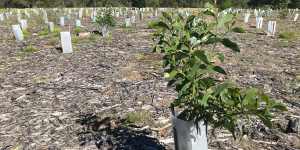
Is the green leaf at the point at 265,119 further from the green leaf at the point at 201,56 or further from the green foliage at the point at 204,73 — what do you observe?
the green leaf at the point at 201,56

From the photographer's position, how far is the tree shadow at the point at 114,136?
5.15m

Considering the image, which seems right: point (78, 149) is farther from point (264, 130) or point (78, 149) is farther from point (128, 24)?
point (128, 24)

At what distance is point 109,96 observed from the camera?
7.61m

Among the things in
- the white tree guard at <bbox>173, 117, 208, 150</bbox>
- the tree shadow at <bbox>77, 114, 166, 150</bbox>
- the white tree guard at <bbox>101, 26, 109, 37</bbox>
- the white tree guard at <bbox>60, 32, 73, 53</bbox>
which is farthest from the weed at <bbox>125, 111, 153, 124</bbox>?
the white tree guard at <bbox>101, 26, 109, 37</bbox>

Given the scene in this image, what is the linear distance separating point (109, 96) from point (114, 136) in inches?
86.4

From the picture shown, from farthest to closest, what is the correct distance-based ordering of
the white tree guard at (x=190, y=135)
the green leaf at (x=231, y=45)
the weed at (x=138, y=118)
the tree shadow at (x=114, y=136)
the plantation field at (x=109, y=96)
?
1. the weed at (x=138, y=118)
2. the plantation field at (x=109, y=96)
3. the tree shadow at (x=114, y=136)
4. the white tree guard at (x=190, y=135)
5. the green leaf at (x=231, y=45)

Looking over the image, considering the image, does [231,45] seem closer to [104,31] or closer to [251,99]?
[251,99]

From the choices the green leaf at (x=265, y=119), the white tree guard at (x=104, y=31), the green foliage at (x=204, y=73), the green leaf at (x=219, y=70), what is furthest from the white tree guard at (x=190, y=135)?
the white tree guard at (x=104, y=31)

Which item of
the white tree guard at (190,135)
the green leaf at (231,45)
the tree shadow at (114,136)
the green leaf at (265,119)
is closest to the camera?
the green leaf at (265,119)

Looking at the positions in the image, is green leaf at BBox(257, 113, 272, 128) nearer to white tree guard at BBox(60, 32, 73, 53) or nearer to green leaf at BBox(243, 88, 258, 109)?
green leaf at BBox(243, 88, 258, 109)

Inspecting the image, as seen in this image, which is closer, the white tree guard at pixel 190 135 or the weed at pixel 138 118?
the white tree guard at pixel 190 135

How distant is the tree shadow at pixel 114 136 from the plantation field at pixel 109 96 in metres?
0.01

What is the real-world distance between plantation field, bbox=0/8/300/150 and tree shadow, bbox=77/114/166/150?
1cm

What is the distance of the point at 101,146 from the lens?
5.21 meters
